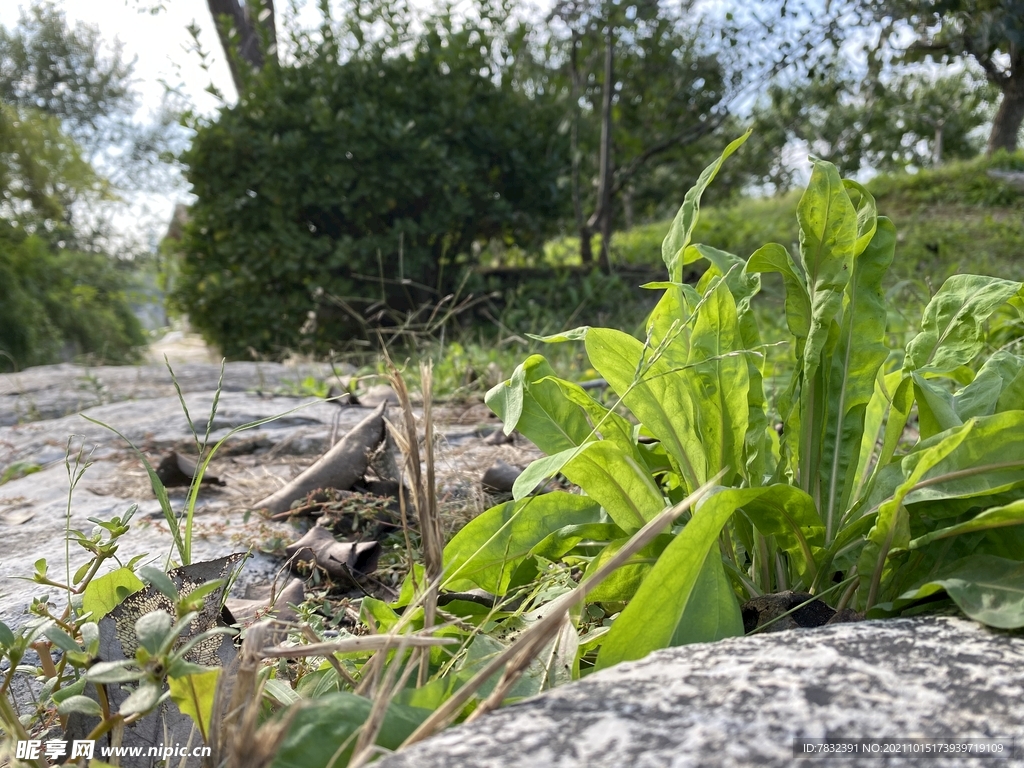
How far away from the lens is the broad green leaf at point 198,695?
0.84 meters

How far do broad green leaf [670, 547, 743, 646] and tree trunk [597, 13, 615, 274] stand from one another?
250 inches

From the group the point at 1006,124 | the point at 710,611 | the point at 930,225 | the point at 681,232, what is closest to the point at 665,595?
the point at 710,611

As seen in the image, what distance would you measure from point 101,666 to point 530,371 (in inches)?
30.2

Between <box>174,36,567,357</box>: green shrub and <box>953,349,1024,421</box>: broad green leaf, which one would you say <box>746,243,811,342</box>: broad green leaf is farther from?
<box>174,36,567,357</box>: green shrub

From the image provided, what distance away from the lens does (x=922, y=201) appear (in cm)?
1095

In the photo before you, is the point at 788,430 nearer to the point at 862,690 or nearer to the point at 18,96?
the point at 862,690

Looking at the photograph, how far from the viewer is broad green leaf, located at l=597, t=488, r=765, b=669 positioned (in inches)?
35.3

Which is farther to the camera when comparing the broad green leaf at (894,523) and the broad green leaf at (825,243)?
the broad green leaf at (825,243)

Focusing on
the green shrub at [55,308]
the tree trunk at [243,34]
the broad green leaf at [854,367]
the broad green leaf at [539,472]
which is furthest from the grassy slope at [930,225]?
the green shrub at [55,308]

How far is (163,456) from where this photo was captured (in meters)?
2.62

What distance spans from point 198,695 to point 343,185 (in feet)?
20.0

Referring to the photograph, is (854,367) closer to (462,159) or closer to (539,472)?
(539,472)

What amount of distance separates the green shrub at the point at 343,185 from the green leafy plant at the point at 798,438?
16.8 feet

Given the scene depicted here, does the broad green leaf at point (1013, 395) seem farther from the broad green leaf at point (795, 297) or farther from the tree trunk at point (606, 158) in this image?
the tree trunk at point (606, 158)
